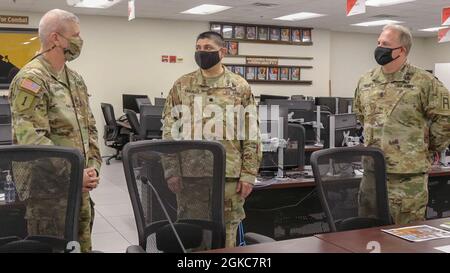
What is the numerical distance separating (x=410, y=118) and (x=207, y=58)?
1279 millimetres

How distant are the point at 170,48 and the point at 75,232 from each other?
909cm

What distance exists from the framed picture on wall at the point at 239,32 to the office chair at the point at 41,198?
9.66 m

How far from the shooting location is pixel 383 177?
2367mm

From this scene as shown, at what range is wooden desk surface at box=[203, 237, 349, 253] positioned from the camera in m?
1.74

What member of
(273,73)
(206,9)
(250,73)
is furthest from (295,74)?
(206,9)

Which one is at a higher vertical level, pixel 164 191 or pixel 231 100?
pixel 231 100

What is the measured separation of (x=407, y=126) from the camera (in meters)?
2.86

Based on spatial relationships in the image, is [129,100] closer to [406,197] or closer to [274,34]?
[274,34]

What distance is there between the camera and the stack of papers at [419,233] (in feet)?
6.31

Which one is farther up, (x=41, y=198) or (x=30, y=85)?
(x=30, y=85)

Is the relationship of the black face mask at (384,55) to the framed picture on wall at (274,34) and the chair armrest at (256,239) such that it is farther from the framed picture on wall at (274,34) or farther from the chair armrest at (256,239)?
the framed picture on wall at (274,34)

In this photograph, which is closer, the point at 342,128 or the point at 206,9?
the point at 342,128

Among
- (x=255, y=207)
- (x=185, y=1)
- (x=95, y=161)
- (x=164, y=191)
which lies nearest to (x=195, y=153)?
(x=164, y=191)
